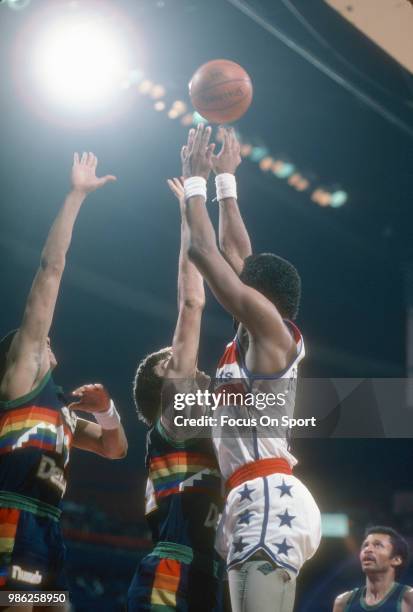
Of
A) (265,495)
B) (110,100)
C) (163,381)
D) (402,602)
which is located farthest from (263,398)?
(110,100)

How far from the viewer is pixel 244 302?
8.34 ft

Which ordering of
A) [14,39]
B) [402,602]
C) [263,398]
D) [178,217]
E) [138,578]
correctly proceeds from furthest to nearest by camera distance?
[178,217] → [14,39] → [402,602] → [138,578] → [263,398]

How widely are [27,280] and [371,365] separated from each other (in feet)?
14.3

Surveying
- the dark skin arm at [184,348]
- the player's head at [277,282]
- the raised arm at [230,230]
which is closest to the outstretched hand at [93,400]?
the dark skin arm at [184,348]

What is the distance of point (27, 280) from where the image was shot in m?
7.21

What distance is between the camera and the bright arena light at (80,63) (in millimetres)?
6191

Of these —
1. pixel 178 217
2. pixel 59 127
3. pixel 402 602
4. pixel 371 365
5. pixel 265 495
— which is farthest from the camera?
pixel 371 365

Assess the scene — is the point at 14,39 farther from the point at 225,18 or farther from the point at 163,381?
the point at 163,381

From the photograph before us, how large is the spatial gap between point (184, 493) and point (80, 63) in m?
4.67

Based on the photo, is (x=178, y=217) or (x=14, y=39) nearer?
(x=14, y=39)

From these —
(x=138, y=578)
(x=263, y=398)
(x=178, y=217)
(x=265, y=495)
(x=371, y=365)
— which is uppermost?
(x=178, y=217)

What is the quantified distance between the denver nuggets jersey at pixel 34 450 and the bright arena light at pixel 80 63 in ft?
12.8

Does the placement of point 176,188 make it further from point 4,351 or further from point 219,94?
point 4,351

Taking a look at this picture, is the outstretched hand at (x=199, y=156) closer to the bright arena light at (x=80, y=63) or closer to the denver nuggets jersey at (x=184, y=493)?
the denver nuggets jersey at (x=184, y=493)
